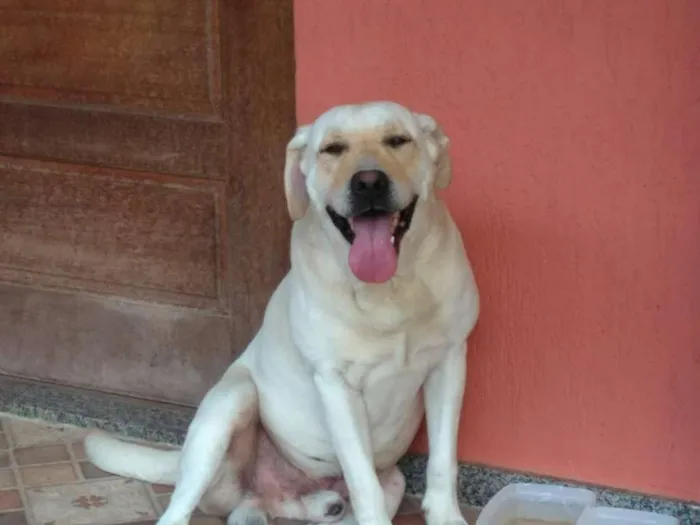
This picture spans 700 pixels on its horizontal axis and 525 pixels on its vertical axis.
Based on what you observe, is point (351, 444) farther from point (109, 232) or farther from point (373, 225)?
point (109, 232)

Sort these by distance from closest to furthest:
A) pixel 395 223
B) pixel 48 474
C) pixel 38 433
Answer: pixel 395 223, pixel 48 474, pixel 38 433

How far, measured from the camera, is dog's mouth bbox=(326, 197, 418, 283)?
228 cm

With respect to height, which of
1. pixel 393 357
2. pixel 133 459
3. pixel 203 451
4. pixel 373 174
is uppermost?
pixel 373 174

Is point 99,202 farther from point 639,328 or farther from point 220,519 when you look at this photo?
point 639,328

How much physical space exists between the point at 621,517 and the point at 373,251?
797mm

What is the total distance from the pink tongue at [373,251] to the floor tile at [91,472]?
1.04 meters

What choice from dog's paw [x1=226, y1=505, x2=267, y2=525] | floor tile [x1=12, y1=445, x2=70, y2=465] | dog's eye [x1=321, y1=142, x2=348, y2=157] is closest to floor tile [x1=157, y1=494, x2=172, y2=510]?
dog's paw [x1=226, y1=505, x2=267, y2=525]

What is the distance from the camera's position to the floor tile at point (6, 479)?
115 inches

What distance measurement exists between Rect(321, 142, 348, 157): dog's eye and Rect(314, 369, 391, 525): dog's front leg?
44cm

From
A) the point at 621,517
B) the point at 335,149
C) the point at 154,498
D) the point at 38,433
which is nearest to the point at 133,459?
the point at 154,498

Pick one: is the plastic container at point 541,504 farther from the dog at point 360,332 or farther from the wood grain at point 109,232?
the wood grain at point 109,232

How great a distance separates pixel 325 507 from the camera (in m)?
2.66

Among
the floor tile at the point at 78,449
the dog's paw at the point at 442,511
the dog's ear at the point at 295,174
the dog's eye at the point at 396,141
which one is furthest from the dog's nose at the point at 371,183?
the floor tile at the point at 78,449

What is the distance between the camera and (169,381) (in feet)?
Answer: 10.5
